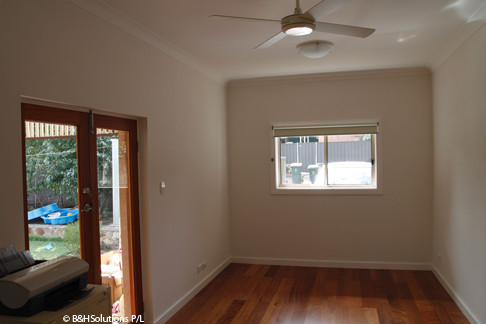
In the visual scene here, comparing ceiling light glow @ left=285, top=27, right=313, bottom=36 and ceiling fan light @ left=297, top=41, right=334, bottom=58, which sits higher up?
ceiling fan light @ left=297, top=41, right=334, bottom=58

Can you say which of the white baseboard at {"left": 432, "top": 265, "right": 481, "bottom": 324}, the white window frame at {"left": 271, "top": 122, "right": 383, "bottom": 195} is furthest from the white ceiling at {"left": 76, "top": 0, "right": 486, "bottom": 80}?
the white baseboard at {"left": 432, "top": 265, "right": 481, "bottom": 324}

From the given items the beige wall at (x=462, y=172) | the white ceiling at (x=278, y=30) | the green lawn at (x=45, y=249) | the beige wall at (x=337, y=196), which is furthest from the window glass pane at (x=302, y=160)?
the green lawn at (x=45, y=249)

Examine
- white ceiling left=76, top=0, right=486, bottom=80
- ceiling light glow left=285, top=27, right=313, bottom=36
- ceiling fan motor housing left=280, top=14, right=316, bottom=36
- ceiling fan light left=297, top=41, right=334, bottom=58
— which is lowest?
ceiling light glow left=285, top=27, right=313, bottom=36

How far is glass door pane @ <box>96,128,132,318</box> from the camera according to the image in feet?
9.30

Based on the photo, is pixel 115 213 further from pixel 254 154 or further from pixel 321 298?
pixel 254 154

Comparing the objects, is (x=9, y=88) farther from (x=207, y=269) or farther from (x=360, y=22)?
(x=207, y=269)

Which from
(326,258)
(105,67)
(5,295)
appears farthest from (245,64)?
(5,295)

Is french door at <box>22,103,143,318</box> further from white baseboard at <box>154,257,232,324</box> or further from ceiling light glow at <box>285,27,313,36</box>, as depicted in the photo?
ceiling light glow at <box>285,27,313,36</box>

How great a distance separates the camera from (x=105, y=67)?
8.84ft

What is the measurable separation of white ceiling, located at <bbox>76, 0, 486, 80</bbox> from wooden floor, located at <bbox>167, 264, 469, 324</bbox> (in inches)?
101

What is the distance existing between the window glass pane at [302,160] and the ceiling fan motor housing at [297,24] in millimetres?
2914

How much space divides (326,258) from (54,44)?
4.18 meters

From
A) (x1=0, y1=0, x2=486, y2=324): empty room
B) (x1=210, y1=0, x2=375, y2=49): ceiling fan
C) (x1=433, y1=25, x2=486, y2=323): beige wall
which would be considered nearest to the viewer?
(x1=210, y1=0, x2=375, y2=49): ceiling fan

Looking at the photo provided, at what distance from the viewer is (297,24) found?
2297 mm
